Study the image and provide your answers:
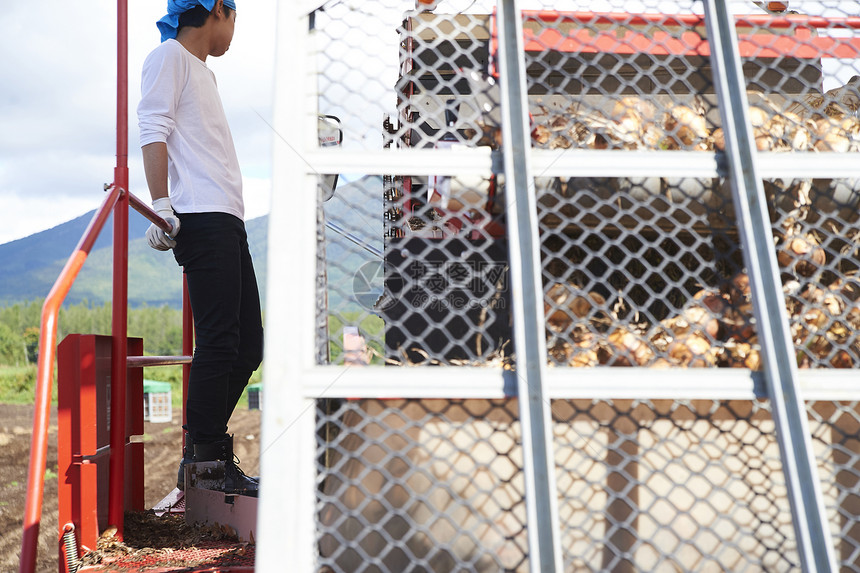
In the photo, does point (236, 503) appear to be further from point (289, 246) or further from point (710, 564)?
point (710, 564)

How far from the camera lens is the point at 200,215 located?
2686 millimetres

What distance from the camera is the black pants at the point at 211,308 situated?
2.62m

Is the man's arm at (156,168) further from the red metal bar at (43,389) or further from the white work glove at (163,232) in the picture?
the red metal bar at (43,389)

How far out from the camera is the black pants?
103 inches

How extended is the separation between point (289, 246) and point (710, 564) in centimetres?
123

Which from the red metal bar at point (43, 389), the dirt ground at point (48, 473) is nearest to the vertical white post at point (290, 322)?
the red metal bar at point (43, 389)

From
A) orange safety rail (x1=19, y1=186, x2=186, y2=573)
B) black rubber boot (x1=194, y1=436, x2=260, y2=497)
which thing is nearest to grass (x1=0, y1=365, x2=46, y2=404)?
black rubber boot (x1=194, y1=436, x2=260, y2=497)

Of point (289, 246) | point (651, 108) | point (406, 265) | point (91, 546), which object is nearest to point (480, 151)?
point (406, 265)

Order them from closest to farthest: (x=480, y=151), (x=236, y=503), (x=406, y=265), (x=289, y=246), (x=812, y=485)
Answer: (x=812, y=485) → (x=289, y=246) → (x=480, y=151) → (x=406, y=265) → (x=236, y=503)

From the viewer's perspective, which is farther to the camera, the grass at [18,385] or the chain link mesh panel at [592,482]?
the grass at [18,385]

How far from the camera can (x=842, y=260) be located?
185cm

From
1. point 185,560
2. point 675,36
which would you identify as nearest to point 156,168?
point 185,560

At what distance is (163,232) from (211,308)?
35 centimetres

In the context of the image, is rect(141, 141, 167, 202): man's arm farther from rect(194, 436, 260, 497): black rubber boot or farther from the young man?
rect(194, 436, 260, 497): black rubber boot
